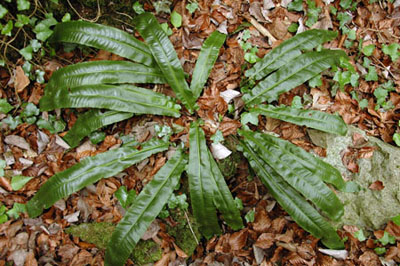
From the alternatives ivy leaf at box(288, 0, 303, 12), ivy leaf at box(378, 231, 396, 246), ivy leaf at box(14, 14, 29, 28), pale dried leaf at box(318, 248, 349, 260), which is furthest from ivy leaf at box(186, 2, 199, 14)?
ivy leaf at box(378, 231, 396, 246)

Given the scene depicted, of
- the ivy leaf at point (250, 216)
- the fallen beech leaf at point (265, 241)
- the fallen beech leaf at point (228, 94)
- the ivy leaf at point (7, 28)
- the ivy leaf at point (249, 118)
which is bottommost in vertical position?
the fallen beech leaf at point (265, 241)

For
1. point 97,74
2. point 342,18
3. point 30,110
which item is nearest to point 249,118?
point 97,74

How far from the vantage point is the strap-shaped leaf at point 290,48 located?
3.12m

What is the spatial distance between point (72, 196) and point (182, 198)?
1183 millimetres

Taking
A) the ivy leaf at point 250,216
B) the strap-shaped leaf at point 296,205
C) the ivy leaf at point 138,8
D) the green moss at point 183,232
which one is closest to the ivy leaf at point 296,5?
the ivy leaf at point 138,8

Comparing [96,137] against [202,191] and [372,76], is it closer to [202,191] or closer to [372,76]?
[202,191]

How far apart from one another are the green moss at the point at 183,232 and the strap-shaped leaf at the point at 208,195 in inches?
5.5

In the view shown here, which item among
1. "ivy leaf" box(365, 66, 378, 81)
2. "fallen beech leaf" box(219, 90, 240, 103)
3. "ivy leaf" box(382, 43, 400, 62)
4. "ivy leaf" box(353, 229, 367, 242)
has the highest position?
"ivy leaf" box(382, 43, 400, 62)

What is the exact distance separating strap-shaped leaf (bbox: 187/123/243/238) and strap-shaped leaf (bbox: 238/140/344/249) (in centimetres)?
43

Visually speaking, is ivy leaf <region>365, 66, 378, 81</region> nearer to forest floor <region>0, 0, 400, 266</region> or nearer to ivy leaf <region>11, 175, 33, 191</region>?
forest floor <region>0, 0, 400, 266</region>

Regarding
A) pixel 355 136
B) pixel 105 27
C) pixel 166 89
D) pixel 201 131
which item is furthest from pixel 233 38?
pixel 355 136

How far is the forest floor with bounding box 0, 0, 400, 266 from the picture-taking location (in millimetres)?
2918

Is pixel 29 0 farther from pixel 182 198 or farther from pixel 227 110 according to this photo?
pixel 182 198

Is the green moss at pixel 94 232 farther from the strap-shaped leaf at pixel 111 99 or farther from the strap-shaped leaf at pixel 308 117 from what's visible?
the strap-shaped leaf at pixel 308 117
